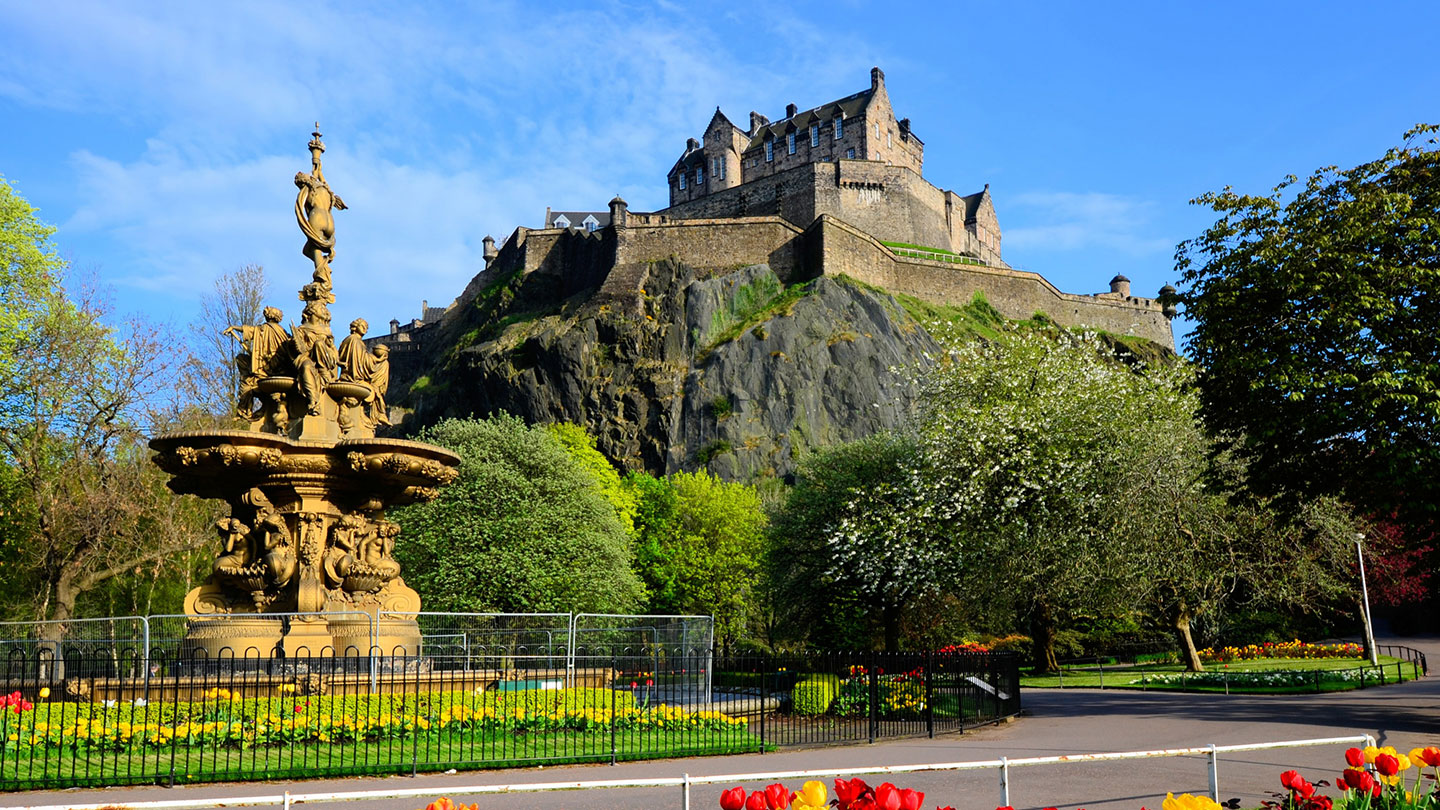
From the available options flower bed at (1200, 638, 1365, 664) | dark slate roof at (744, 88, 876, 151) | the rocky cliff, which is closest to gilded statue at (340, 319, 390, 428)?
flower bed at (1200, 638, 1365, 664)

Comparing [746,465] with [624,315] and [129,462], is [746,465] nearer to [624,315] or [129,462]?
[624,315]

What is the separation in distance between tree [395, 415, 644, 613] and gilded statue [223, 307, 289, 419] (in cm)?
1852

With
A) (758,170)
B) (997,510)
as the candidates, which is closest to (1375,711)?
(997,510)

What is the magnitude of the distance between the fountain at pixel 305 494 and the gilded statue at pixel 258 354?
23 mm

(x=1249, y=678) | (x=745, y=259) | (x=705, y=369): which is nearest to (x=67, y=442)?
(x=1249, y=678)

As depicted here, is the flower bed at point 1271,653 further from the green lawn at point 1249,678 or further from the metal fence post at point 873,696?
the metal fence post at point 873,696

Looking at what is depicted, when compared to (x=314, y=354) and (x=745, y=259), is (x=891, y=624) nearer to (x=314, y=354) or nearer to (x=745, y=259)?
(x=314, y=354)

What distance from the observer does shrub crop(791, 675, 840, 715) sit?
1625 cm

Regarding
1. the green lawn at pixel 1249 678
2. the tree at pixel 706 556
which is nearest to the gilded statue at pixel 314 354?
the green lawn at pixel 1249 678

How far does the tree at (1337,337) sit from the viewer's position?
16000 millimetres

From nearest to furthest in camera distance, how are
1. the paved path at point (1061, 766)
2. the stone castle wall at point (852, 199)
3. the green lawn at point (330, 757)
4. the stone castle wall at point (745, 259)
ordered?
1. the paved path at point (1061, 766)
2. the green lawn at point (330, 757)
3. the stone castle wall at point (745, 259)
4. the stone castle wall at point (852, 199)

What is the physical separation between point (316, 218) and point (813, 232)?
192ft

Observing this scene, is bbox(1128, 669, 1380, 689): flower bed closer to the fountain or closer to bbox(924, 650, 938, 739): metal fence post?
bbox(924, 650, 938, 739): metal fence post

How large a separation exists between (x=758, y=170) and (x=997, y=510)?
7593cm
